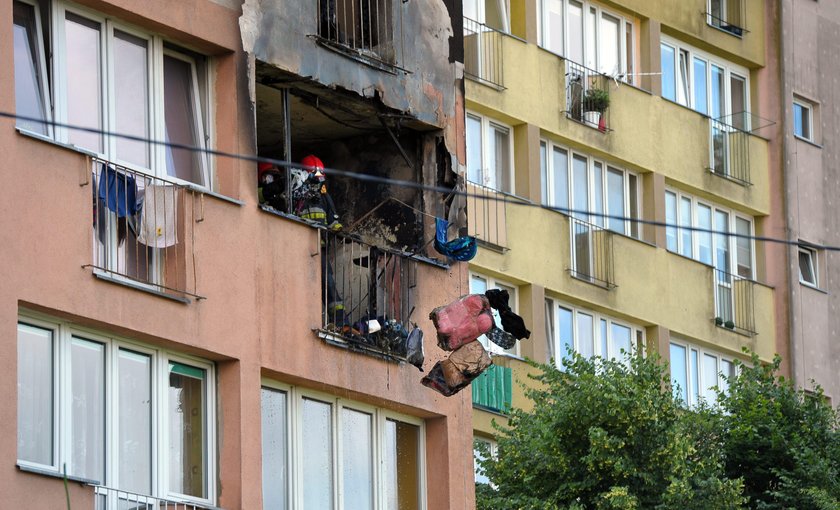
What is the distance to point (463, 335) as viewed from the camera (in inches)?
886

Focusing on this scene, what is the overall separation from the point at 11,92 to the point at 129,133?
162 centimetres

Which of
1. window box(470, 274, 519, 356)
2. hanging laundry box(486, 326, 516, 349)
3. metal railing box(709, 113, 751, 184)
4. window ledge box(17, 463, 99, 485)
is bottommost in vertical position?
window ledge box(17, 463, 99, 485)

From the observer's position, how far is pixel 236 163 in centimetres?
2138

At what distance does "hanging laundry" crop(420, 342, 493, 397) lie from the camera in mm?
22516

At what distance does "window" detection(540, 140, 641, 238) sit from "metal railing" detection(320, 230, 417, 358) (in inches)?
604

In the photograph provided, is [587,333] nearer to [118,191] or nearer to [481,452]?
[481,452]

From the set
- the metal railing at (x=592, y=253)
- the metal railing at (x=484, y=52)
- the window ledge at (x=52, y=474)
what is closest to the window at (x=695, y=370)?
the metal railing at (x=592, y=253)

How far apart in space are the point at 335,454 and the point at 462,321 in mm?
1679

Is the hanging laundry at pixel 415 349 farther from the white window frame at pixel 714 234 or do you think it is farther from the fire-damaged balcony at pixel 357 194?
the white window frame at pixel 714 234

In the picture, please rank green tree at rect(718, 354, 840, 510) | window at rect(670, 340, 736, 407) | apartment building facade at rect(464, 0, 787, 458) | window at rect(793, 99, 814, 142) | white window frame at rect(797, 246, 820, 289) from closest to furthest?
green tree at rect(718, 354, 840, 510) < apartment building facade at rect(464, 0, 787, 458) < window at rect(670, 340, 736, 407) < white window frame at rect(797, 246, 820, 289) < window at rect(793, 99, 814, 142)

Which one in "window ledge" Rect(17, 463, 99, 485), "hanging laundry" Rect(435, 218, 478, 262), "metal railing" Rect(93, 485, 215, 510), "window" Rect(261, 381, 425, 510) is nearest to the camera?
"window ledge" Rect(17, 463, 99, 485)

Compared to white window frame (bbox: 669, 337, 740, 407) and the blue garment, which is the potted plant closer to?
white window frame (bbox: 669, 337, 740, 407)

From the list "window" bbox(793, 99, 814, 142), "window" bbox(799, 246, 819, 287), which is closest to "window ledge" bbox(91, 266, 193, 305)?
"window" bbox(799, 246, 819, 287)

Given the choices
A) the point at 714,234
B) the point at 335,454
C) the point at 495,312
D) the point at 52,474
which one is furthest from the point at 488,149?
the point at 52,474
